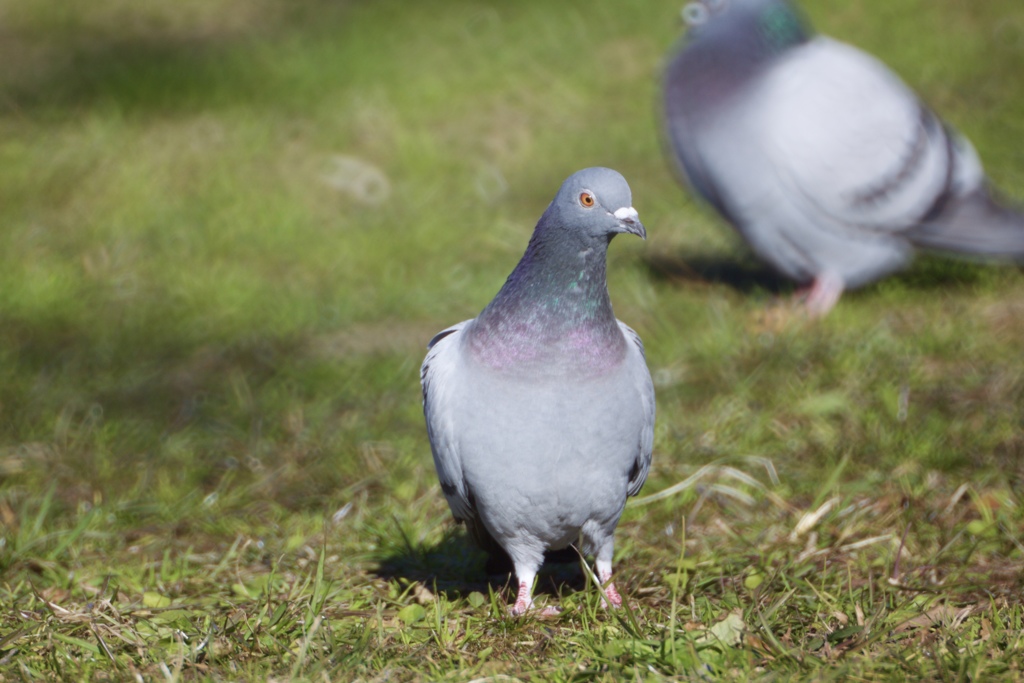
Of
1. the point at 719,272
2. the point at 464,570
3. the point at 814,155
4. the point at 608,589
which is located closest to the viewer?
the point at 608,589

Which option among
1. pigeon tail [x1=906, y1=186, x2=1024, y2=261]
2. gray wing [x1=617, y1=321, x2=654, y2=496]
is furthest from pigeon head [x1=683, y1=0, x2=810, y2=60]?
gray wing [x1=617, y1=321, x2=654, y2=496]

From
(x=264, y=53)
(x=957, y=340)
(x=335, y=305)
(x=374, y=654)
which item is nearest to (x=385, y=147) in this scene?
(x=264, y=53)

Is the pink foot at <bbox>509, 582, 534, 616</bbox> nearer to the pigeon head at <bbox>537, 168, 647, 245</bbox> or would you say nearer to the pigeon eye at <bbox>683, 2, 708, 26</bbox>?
the pigeon head at <bbox>537, 168, 647, 245</bbox>

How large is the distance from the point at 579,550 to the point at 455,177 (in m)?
4.23

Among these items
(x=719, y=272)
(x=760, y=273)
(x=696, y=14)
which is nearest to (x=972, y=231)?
(x=760, y=273)

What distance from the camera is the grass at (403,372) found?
278cm

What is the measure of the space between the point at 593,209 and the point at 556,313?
251 millimetres

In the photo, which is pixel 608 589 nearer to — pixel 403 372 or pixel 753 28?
pixel 403 372

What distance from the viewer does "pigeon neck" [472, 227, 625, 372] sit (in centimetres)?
263

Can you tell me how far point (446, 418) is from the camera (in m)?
2.73

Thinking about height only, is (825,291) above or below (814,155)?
below

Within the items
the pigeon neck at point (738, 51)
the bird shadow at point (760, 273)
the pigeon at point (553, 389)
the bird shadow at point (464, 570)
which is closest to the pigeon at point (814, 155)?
the pigeon neck at point (738, 51)

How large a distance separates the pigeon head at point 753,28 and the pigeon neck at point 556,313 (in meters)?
2.57

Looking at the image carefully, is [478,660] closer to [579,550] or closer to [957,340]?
[579,550]
